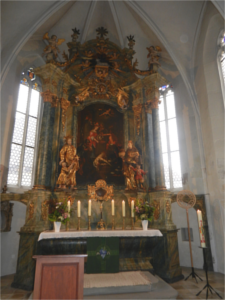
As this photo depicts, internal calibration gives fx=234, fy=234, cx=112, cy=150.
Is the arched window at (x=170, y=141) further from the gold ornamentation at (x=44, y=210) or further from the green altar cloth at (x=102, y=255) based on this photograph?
the gold ornamentation at (x=44, y=210)

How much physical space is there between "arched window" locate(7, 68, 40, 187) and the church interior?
0.14ft

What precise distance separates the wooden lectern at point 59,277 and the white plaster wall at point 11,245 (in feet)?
17.2

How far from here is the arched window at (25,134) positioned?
359 inches

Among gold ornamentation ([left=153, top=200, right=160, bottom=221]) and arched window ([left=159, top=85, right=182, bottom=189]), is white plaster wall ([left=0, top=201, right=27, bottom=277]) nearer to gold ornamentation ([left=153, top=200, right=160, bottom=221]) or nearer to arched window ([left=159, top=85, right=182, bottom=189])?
gold ornamentation ([left=153, top=200, right=160, bottom=221])

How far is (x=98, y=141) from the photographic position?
29.2 feet

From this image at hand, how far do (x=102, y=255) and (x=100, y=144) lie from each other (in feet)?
13.2

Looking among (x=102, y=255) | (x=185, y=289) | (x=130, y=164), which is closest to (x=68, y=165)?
(x=130, y=164)

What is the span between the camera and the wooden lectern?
3439 millimetres

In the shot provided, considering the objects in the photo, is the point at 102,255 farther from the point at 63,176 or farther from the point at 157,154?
the point at 157,154

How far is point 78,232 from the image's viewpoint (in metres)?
6.43

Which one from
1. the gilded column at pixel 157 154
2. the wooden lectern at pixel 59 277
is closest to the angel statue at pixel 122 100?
the gilded column at pixel 157 154

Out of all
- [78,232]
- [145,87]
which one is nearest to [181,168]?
[145,87]

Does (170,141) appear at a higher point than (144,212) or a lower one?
higher

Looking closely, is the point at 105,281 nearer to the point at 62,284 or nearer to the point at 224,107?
the point at 62,284
